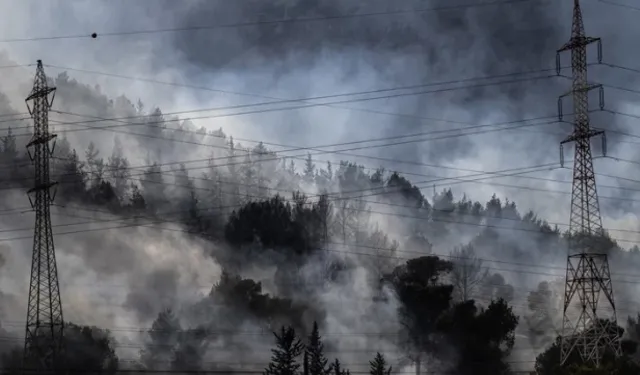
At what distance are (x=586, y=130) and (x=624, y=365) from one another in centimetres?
2574

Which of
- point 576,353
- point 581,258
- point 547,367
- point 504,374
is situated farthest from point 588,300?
point 504,374

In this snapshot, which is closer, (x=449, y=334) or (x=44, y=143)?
(x=44, y=143)

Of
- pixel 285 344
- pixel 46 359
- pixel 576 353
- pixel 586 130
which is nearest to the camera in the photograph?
pixel 285 344

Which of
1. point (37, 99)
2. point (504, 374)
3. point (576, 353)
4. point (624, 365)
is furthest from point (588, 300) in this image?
point (37, 99)

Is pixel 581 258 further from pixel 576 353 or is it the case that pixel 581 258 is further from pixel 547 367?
pixel 547 367

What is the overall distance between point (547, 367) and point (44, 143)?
70.8 m

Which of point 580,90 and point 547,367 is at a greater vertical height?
point 580,90

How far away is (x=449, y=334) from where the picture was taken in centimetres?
12338

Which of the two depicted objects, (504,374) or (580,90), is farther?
(504,374)

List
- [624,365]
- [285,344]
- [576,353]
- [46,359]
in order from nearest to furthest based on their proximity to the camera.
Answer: [285,344] → [624,365] → [46,359] → [576,353]

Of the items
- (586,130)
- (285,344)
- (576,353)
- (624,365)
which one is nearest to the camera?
(285,344)

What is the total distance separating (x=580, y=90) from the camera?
80.8 meters

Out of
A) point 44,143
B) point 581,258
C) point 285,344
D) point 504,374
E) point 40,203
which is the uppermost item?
point 44,143

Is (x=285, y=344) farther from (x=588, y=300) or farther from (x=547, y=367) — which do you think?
(x=547, y=367)
